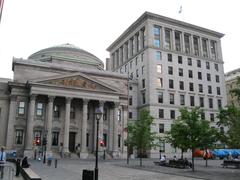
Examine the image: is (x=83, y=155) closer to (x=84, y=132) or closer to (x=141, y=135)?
(x=84, y=132)

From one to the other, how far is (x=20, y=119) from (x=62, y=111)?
7740mm

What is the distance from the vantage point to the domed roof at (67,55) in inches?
2739

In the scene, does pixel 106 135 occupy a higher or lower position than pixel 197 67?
lower

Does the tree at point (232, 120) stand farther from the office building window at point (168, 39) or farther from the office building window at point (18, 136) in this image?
the office building window at point (168, 39)

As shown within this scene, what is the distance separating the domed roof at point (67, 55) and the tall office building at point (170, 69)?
11.7 metres

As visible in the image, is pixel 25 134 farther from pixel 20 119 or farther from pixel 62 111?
pixel 62 111

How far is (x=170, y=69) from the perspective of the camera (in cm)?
7012

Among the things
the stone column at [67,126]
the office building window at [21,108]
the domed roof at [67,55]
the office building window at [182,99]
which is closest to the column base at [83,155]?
the stone column at [67,126]

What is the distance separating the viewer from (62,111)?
173 feet

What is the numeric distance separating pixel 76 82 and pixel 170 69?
2819cm

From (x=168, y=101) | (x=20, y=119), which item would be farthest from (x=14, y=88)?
(x=168, y=101)

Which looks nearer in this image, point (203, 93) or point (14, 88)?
point (14, 88)

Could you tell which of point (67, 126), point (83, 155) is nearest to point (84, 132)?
point (67, 126)

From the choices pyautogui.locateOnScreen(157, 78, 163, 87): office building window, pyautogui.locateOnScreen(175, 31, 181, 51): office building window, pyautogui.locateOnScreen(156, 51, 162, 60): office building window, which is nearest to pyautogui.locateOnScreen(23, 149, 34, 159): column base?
pyautogui.locateOnScreen(157, 78, 163, 87): office building window
